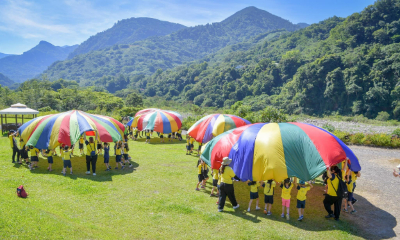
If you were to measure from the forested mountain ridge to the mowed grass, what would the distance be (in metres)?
57.6

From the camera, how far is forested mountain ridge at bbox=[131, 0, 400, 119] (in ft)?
188

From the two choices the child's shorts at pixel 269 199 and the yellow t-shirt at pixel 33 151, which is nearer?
the child's shorts at pixel 269 199

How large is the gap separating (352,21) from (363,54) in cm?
2482

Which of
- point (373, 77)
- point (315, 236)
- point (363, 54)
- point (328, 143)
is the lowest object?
point (315, 236)

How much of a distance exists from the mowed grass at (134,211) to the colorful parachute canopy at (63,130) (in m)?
1.42

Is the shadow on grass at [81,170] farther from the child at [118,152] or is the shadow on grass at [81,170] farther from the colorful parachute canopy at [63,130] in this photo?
the colorful parachute canopy at [63,130]

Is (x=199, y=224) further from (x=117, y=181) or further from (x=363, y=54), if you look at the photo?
(x=363, y=54)

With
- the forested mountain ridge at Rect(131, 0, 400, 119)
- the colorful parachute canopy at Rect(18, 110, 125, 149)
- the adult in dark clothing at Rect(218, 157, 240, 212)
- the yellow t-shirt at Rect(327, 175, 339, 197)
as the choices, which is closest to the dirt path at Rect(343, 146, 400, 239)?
the yellow t-shirt at Rect(327, 175, 339, 197)

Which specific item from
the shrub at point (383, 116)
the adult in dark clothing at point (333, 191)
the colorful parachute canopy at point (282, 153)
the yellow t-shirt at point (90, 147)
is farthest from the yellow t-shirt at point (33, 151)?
the shrub at point (383, 116)

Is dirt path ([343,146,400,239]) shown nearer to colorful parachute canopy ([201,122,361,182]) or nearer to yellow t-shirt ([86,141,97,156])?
colorful parachute canopy ([201,122,361,182])

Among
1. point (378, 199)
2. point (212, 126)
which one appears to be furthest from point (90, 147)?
point (378, 199)

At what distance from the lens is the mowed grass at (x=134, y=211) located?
674 centimetres

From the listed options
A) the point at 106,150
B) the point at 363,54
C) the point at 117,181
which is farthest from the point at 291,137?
the point at 363,54

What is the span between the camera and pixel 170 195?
9820mm
